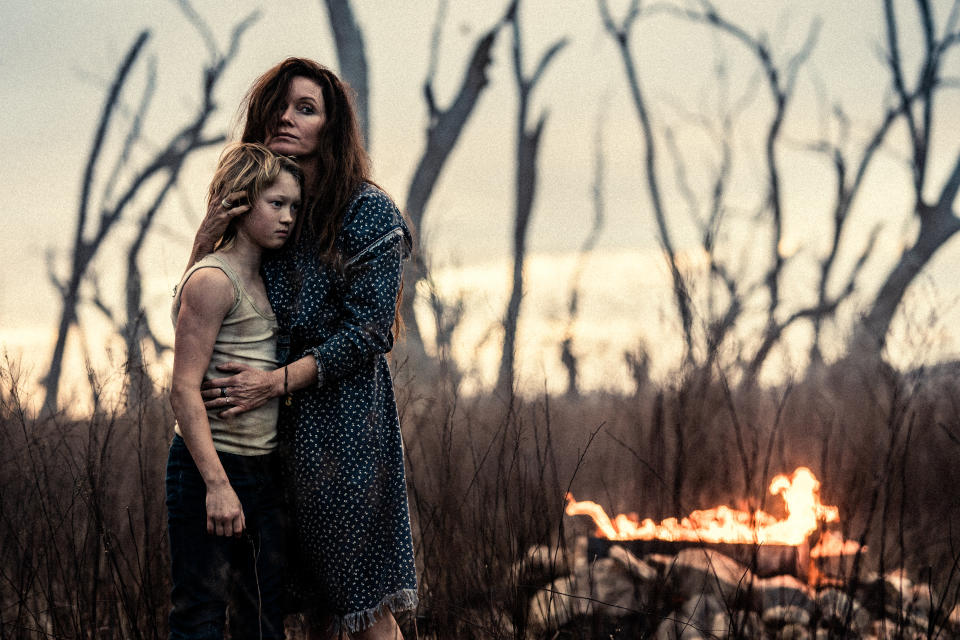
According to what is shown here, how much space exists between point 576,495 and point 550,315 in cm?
559

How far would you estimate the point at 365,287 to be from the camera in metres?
2.44

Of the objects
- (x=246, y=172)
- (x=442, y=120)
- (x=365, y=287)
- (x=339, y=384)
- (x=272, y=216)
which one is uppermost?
(x=442, y=120)

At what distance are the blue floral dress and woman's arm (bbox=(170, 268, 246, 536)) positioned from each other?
7.9 inches

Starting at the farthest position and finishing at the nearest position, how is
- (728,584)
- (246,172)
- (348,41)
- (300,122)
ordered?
(348,41) < (728,584) < (300,122) < (246,172)

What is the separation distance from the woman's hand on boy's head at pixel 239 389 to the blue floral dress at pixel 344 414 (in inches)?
5.1

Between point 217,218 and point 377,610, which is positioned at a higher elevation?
point 217,218

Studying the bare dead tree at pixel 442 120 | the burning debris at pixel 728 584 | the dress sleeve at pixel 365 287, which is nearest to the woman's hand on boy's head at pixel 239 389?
the dress sleeve at pixel 365 287

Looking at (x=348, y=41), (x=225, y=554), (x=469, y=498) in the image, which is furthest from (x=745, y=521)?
(x=348, y=41)

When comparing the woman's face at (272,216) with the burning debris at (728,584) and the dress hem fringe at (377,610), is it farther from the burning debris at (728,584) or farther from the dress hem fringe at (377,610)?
the burning debris at (728,584)

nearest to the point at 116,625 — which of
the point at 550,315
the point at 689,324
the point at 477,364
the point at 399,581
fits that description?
the point at 399,581

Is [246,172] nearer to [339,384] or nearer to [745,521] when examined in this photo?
[339,384]

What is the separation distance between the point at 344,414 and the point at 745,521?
2.40 m

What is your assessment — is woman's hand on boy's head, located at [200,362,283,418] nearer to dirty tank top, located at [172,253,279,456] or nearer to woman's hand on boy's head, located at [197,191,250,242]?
dirty tank top, located at [172,253,279,456]

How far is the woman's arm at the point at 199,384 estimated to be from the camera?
7.44 feet
